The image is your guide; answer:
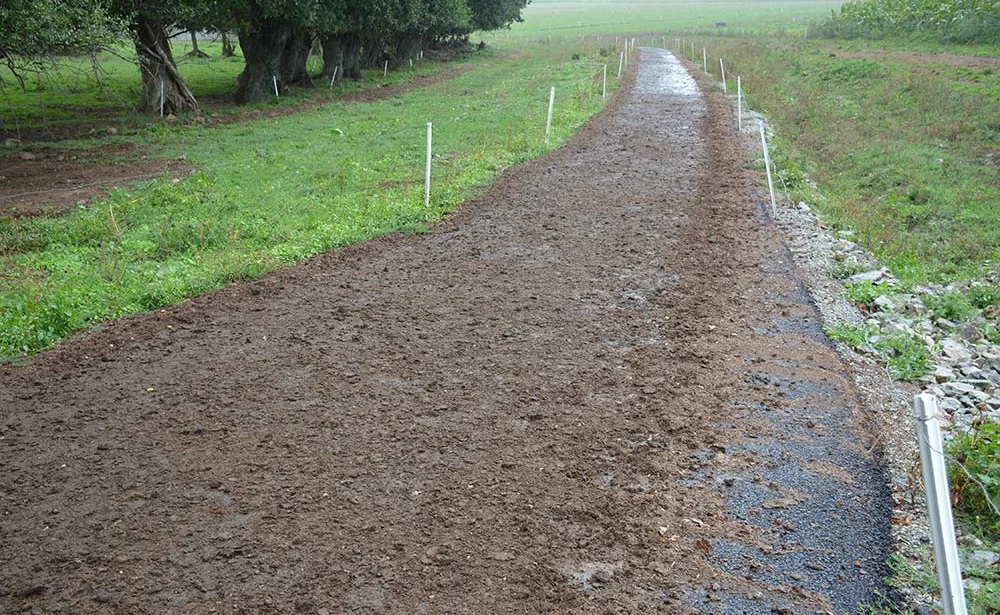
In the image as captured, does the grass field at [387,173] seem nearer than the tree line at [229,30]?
Yes

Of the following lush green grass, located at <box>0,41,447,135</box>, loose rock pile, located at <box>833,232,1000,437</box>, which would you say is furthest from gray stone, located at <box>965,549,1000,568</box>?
lush green grass, located at <box>0,41,447,135</box>

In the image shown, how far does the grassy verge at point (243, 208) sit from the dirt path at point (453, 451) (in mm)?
742

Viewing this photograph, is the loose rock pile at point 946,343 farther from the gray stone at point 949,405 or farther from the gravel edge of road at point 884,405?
the gravel edge of road at point 884,405

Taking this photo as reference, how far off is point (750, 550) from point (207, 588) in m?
3.29

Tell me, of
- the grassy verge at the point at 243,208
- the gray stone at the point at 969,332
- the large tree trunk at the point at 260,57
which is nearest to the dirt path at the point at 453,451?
the grassy verge at the point at 243,208

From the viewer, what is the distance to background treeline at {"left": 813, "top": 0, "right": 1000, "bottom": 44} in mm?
34969

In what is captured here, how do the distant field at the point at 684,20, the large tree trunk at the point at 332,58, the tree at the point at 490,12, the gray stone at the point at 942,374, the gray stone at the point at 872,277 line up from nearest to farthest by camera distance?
1. the gray stone at the point at 942,374
2. the gray stone at the point at 872,277
3. the large tree trunk at the point at 332,58
4. the tree at the point at 490,12
5. the distant field at the point at 684,20

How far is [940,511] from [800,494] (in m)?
2.11

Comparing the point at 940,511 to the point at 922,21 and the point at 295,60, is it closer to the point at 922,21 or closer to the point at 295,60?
the point at 295,60

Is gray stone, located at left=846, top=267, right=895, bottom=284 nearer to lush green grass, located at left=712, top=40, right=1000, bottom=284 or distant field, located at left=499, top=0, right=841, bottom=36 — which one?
lush green grass, located at left=712, top=40, right=1000, bottom=284

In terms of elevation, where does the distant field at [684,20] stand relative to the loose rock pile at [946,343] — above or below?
above

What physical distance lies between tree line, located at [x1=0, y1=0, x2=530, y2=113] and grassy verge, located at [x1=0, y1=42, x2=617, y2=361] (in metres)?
2.78

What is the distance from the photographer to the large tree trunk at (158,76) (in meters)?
23.7

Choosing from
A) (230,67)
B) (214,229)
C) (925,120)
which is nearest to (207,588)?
(214,229)
